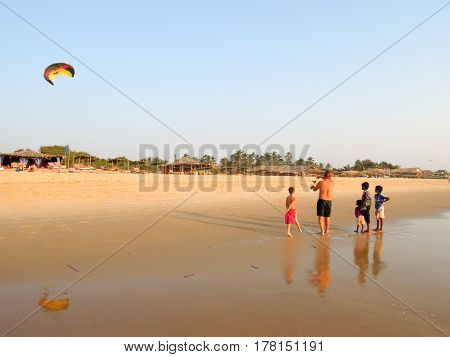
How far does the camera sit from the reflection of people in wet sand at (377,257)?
613 centimetres

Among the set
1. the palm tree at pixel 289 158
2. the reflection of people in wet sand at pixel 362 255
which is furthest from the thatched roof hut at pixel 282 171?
the reflection of people in wet sand at pixel 362 255

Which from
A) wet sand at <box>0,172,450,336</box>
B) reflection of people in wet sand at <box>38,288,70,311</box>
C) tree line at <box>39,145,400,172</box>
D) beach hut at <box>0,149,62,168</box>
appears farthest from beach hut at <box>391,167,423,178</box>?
reflection of people in wet sand at <box>38,288,70,311</box>

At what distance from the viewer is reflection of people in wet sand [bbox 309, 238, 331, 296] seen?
205 inches

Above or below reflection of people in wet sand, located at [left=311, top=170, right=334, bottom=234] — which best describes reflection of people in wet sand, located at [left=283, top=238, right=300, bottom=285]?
below

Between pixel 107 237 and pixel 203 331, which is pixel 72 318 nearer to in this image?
pixel 203 331

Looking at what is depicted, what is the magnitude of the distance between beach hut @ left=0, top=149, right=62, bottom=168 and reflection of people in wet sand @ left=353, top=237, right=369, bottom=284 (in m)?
37.8

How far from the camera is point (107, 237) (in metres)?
8.65

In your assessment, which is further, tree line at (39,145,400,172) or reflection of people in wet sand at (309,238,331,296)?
tree line at (39,145,400,172)

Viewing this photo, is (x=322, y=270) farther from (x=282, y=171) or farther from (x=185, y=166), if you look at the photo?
(x=282, y=171)

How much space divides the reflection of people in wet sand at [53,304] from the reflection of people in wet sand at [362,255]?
12.9ft

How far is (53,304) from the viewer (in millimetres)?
4406

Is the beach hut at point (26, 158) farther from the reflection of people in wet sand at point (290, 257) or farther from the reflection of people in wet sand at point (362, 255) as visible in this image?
the reflection of people in wet sand at point (362, 255)

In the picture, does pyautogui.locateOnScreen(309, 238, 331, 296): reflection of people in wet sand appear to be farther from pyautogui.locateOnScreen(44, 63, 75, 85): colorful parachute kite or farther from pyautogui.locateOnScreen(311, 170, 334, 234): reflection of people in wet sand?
pyautogui.locateOnScreen(44, 63, 75, 85): colorful parachute kite
